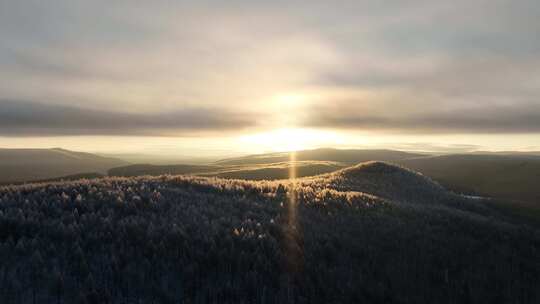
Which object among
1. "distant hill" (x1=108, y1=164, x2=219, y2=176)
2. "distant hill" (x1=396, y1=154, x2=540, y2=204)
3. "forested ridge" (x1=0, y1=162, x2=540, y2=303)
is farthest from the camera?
"distant hill" (x1=108, y1=164, x2=219, y2=176)

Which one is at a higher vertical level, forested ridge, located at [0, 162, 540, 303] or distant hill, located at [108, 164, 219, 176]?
forested ridge, located at [0, 162, 540, 303]

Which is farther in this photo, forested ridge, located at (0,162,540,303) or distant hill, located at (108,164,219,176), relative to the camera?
distant hill, located at (108,164,219,176)

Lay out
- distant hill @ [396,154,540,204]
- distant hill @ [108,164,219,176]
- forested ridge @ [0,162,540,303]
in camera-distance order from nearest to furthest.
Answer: forested ridge @ [0,162,540,303], distant hill @ [396,154,540,204], distant hill @ [108,164,219,176]

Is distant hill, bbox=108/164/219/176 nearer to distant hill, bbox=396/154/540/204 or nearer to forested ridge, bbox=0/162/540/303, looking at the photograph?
distant hill, bbox=396/154/540/204

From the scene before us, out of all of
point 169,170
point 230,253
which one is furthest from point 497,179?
point 169,170

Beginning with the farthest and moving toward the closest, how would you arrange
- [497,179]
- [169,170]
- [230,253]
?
[169,170] < [497,179] < [230,253]

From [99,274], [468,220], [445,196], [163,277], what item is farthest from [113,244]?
[445,196]

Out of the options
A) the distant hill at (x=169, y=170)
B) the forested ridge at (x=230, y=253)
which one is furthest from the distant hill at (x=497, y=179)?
the distant hill at (x=169, y=170)

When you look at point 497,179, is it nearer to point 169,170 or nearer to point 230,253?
point 230,253

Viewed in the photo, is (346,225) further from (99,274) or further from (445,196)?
(445,196)

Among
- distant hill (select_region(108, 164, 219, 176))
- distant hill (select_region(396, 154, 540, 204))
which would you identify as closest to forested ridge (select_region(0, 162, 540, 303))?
distant hill (select_region(396, 154, 540, 204))
